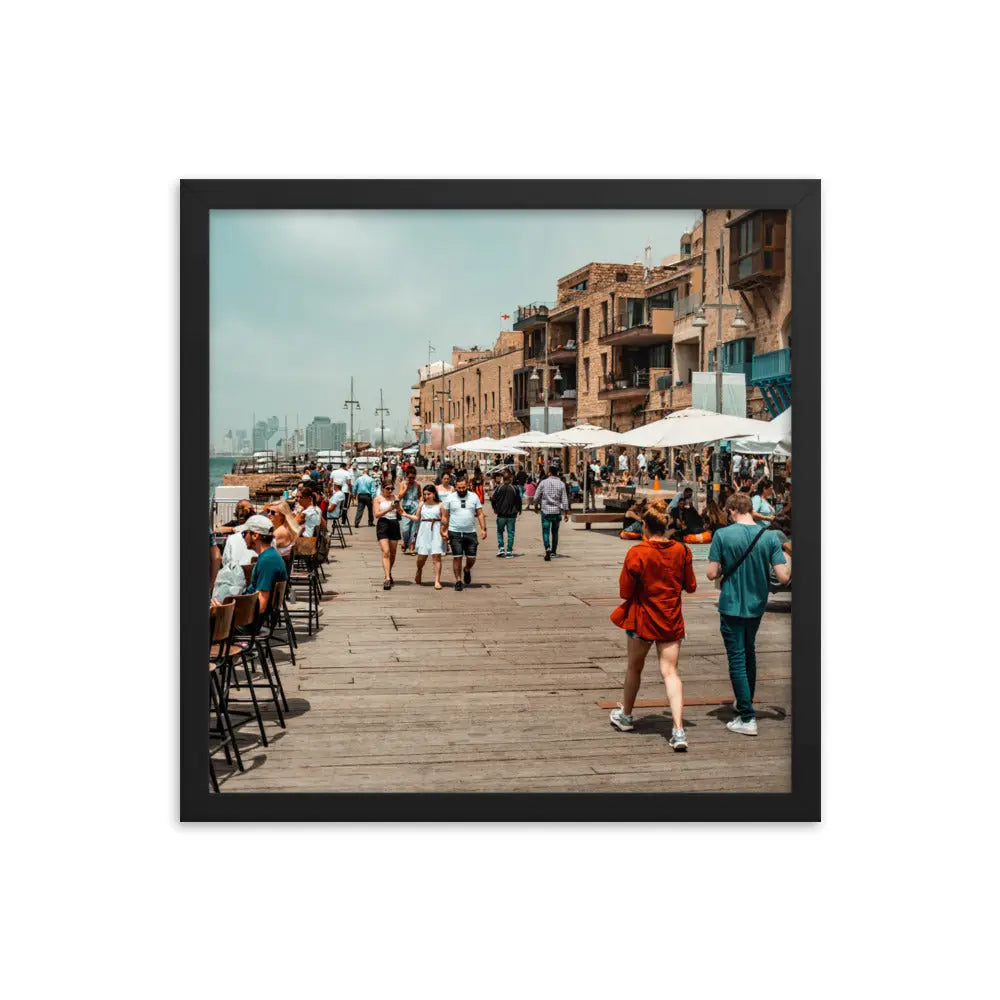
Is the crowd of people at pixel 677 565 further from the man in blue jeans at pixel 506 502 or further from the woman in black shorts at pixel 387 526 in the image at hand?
the man in blue jeans at pixel 506 502

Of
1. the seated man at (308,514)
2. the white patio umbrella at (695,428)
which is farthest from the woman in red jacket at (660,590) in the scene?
the seated man at (308,514)

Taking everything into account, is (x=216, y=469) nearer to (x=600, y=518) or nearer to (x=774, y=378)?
(x=774, y=378)

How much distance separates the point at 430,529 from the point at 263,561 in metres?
5.68

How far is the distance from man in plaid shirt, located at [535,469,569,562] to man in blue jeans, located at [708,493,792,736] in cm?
907

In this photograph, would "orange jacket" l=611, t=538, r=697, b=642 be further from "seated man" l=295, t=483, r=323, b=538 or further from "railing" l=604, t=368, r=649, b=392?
"seated man" l=295, t=483, r=323, b=538

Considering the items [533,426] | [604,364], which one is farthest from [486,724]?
[604,364]

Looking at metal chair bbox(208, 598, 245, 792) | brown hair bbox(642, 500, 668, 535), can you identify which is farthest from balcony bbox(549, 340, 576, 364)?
metal chair bbox(208, 598, 245, 792)

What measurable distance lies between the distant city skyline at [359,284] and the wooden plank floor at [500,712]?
177cm

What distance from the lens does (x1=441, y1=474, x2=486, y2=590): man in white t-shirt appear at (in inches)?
500

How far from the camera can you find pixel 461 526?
12.8 metres

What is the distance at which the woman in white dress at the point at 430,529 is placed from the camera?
12812 mm
